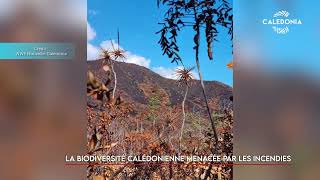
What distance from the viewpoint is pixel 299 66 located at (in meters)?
3.55

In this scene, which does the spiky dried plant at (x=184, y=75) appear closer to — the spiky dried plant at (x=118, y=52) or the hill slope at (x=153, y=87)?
the hill slope at (x=153, y=87)

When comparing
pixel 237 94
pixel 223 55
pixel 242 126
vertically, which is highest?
pixel 223 55

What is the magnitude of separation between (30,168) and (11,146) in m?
0.20

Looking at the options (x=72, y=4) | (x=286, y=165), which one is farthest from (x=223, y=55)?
(x=72, y=4)

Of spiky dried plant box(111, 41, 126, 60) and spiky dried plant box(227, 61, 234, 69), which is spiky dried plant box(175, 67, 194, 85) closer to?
spiky dried plant box(227, 61, 234, 69)

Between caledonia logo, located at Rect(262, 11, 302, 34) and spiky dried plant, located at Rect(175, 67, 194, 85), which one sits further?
spiky dried plant, located at Rect(175, 67, 194, 85)

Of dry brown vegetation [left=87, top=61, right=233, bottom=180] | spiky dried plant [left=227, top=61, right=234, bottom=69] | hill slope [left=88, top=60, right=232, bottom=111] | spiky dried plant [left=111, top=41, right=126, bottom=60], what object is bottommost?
dry brown vegetation [left=87, top=61, right=233, bottom=180]

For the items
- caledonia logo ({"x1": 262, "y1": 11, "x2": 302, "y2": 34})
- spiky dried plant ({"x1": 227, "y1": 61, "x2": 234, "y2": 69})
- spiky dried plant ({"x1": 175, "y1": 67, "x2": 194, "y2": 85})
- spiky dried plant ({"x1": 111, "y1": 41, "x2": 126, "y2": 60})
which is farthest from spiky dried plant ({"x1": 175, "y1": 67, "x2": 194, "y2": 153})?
caledonia logo ({"x1": 262, "y1": 11, "x2": 302, "y2": 34})

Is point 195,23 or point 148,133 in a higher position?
point 195,23

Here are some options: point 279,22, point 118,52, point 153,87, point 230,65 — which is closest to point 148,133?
point 153,87

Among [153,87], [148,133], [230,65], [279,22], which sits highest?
[279,22]

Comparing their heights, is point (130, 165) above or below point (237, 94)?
below

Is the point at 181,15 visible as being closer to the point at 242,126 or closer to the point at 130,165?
the point at 242,126

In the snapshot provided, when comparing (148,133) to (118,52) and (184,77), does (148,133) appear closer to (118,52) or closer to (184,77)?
(184,77)
